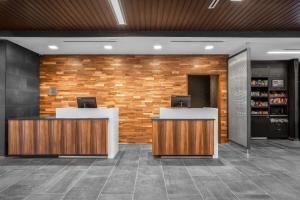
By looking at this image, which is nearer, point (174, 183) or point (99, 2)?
point (174, 183)

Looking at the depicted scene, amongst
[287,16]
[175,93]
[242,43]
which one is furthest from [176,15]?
[175,93]

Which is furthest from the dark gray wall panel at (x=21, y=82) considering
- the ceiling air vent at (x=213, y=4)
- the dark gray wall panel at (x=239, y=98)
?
the dark gray wall panel at (x=239, y=98)

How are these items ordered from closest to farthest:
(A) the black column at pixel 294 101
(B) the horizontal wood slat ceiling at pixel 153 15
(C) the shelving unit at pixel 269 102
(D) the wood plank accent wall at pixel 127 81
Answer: (B) the horizontal wood slat ceiling at pixel 153 15
(D) the wood plank accent wall at pixel 127 81
(A) the black column at pixel 294 101
(C) the shelving unit at pixel 269 102

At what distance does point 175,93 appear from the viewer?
9.04 meters

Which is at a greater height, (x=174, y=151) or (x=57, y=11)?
(x=57, y=11)

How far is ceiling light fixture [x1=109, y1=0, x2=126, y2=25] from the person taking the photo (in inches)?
185

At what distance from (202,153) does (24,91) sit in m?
5.49

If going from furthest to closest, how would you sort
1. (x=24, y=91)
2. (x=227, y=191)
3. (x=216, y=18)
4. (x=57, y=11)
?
1. (x=24, y=91)
2. (x=216, y=18)
3. (x=57, y=11)
4. (x=227, y=191)

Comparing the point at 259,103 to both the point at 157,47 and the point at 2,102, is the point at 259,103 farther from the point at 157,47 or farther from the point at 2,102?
the point at 2,102

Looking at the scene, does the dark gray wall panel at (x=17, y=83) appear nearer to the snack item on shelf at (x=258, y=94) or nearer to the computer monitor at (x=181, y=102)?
the computer monitor at (x=181, y=102)

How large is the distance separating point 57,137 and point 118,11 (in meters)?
3.48

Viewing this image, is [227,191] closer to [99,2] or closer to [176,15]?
[176,15]

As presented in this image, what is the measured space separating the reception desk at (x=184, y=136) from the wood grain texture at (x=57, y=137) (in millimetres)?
1341

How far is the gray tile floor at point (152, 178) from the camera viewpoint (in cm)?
389
